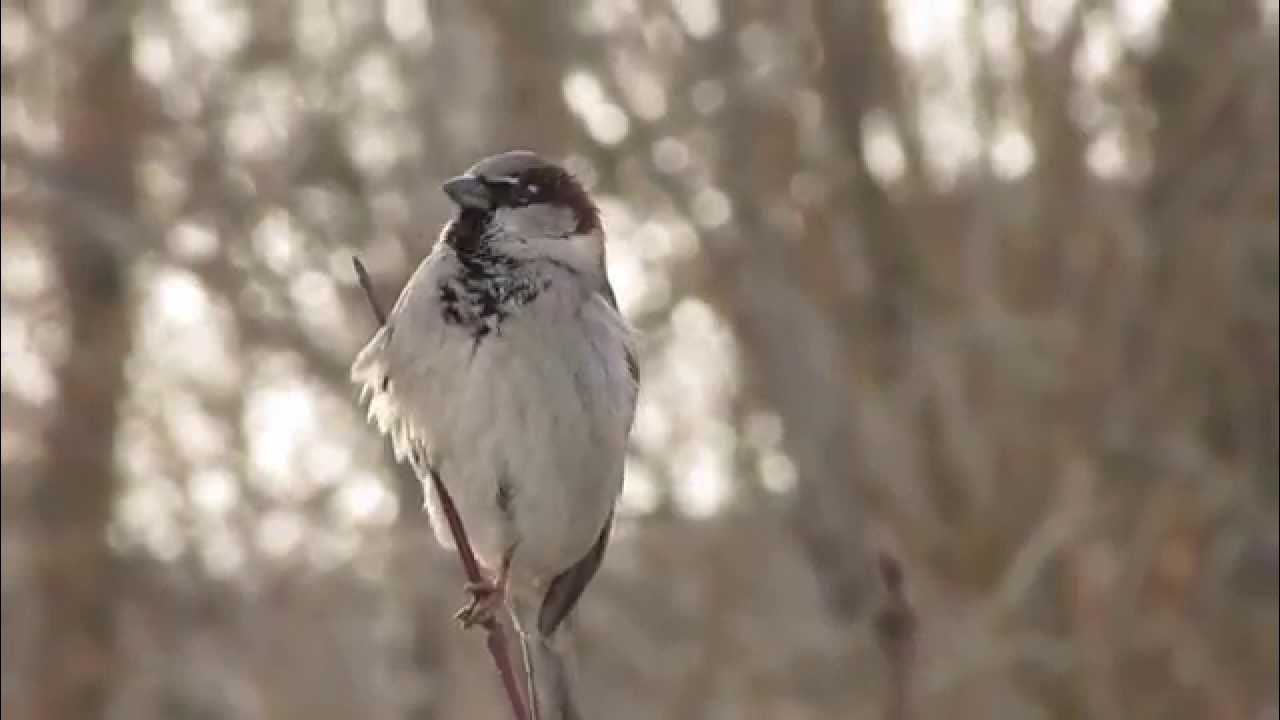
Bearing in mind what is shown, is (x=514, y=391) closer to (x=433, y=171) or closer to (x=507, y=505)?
(x=507, y=505)

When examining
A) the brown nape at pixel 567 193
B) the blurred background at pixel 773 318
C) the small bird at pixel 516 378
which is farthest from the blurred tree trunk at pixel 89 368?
the small bird at pixel 516 378

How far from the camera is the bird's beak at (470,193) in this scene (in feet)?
9.52

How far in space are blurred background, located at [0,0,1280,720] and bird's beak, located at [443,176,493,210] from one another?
2.04 m

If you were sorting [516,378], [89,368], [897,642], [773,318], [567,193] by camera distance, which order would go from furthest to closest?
[89,368]
[773,318]
[567,193]
[516,378]
[897,642]

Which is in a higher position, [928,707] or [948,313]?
[948,313]

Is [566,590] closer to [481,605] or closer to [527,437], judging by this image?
[527,437]

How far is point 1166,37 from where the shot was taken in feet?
16.7

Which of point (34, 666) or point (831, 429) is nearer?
point (831, 429)

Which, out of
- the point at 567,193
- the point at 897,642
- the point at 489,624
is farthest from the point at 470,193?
the point at 897,642

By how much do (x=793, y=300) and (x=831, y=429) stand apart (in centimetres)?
32

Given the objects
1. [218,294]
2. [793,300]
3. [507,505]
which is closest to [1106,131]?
[793,300]

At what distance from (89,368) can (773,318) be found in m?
2.16

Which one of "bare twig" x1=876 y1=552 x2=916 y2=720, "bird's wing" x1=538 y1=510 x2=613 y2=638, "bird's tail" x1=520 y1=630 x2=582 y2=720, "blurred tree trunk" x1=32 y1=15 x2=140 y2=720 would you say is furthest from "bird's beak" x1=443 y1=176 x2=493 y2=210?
"blurred tree trunk" x1=32 y1=15 x2=140 y2=720

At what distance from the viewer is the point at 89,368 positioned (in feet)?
21.6
